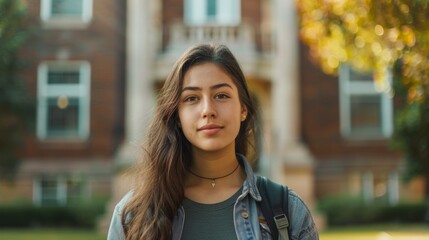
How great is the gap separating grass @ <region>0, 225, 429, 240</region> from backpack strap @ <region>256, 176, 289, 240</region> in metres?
10.5

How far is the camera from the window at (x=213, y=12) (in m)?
19.3

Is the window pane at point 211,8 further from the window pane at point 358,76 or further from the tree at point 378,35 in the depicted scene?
the tree at point 378,35

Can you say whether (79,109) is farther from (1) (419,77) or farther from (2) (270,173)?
(1) (419,77)

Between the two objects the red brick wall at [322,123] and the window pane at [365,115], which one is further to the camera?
the window pane at [365,115]

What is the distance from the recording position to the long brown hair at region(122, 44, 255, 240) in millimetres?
2492

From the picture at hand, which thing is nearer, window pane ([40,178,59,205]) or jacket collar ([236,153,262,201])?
jacket collar ([236,153,262,201])

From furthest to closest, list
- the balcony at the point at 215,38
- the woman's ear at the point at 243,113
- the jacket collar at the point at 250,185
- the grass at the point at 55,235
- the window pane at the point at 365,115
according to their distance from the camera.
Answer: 1. the window pane at the point at 365,115
2. the balcony at the point at 215,38
3. the grass at the point at 55,235
4. the woman's ear at the point at 243,113
5. the jacket collar at the point at 250,185

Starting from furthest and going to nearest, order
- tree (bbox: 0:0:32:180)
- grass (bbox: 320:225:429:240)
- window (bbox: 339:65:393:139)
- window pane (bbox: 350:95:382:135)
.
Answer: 1. window pane (bbox: 350:95:382:135)
2. window (bbox: 339:65:393:139)
3. tree (bbox: 0:0:32:180)
4. grass (bbox: 320:225:429:240)

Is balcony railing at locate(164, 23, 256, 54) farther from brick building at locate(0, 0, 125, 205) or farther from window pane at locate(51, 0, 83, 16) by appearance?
window pane at locate(51, 0, 83, 16)

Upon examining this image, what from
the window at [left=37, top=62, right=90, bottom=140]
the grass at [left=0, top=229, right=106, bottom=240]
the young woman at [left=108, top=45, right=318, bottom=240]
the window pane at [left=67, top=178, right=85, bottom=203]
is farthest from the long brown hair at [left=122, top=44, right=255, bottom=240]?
the window at [left=37, top=62, right=90, bottom=140]

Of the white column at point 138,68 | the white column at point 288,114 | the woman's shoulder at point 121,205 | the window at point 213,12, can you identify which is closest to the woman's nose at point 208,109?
the woman's shoulder at point 121,205

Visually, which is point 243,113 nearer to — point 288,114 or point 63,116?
point 288,114

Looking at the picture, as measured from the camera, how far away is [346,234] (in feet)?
46.4

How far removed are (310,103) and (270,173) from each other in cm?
266
